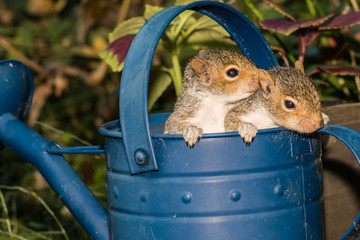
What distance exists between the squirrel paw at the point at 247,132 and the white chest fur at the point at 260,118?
36cm

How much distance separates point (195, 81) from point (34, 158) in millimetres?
634

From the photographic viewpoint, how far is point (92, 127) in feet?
13.5

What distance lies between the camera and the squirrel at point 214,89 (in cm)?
165

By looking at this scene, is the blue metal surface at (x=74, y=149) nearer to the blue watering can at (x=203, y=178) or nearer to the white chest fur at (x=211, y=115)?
the blue watering can at (x=203, y=178)

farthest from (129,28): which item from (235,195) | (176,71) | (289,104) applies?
(235,195)

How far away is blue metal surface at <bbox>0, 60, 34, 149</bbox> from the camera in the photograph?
1.93 m

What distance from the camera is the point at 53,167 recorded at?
1768 mm

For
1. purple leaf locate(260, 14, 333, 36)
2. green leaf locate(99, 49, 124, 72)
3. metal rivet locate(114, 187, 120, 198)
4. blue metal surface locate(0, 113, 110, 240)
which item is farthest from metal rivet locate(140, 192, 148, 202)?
purple leaf locate(260, 14, 333, 36)

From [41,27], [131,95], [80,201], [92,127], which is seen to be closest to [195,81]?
[131,95]

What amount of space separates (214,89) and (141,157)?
18.1 inches

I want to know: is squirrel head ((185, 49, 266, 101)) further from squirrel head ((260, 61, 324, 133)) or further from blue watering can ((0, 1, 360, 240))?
blue watering can ((0, 1, 360, 240))

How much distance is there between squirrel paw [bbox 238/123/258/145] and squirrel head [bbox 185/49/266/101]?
333mm

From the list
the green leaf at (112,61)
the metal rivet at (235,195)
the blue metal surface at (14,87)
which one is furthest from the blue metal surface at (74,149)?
the metal rivet at (235,195)

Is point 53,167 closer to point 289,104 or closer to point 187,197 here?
point 187,197
